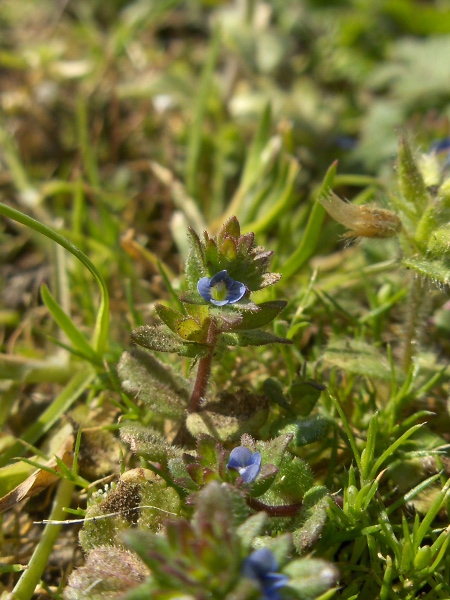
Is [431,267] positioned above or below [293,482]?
above

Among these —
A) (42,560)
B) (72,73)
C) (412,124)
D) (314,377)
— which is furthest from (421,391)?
(72,73)

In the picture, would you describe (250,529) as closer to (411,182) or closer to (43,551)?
(43,551)

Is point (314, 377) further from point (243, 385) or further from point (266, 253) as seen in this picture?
point (266, 253)

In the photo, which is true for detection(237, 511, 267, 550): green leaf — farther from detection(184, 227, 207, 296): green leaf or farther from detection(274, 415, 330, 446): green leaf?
detection(184, 227, 207, 296): green leaf

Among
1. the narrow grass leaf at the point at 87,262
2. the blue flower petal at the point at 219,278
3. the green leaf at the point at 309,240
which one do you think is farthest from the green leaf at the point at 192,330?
the green leaf at the point at 309,240

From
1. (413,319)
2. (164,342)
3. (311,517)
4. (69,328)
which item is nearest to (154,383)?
(164,342)

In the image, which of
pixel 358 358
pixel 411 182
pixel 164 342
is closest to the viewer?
pixel 164 342

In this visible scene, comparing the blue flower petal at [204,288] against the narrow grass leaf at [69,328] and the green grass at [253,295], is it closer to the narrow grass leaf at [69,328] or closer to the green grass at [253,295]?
the green grass at [253,295]
